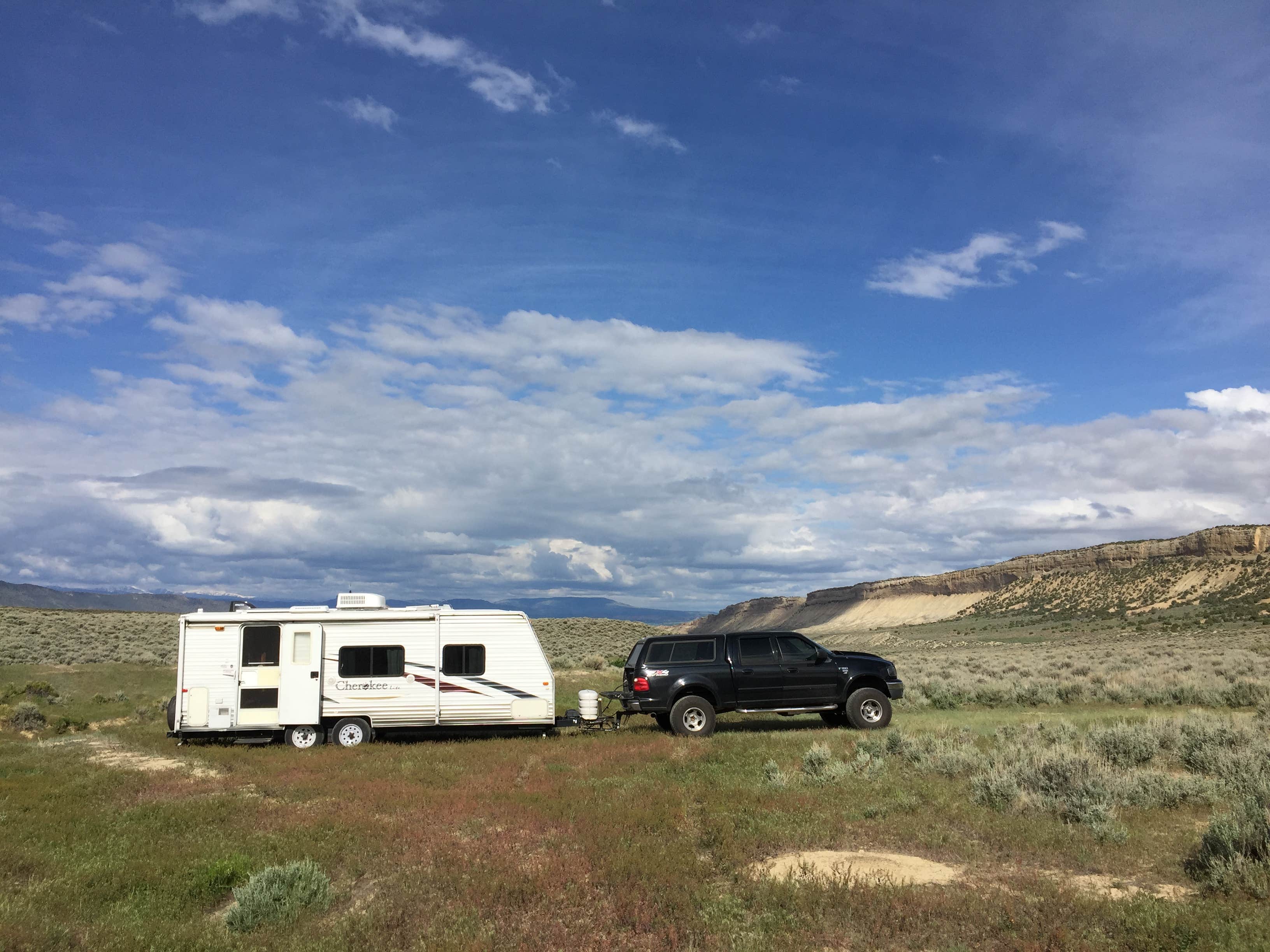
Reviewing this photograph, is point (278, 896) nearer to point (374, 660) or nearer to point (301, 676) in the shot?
point (374, 660)

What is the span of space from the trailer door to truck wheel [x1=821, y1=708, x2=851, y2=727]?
10.2 m

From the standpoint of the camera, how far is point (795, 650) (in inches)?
673

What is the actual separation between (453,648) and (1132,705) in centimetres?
1598

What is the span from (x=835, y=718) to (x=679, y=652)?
391cm

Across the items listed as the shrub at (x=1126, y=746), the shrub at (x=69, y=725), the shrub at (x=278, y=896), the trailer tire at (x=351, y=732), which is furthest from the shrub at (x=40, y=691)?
the shrub at (x=1126, y=746)

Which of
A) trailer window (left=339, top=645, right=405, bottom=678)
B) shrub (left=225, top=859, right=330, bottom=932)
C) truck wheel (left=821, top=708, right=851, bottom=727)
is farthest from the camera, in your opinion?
truck wheel (left=821, top=708, right=851, bottom=727)

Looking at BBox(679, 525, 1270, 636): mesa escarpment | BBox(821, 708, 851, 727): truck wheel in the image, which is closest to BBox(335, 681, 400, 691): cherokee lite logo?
BBox(821, 708, 851, 727): truck wheel

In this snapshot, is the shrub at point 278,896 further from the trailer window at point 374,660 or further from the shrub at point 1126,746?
the shrub at point 1126,746

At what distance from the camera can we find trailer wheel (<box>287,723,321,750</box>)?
1638 cm

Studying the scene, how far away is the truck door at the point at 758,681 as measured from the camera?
16766 mm

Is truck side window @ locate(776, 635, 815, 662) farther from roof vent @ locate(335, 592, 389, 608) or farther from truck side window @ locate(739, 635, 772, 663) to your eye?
roof vent @ locate(335, 592, 389, 608)

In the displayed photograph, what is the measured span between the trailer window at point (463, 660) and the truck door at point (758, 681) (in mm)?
5072

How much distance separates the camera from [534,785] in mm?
12156

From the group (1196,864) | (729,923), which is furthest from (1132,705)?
(729,923)
